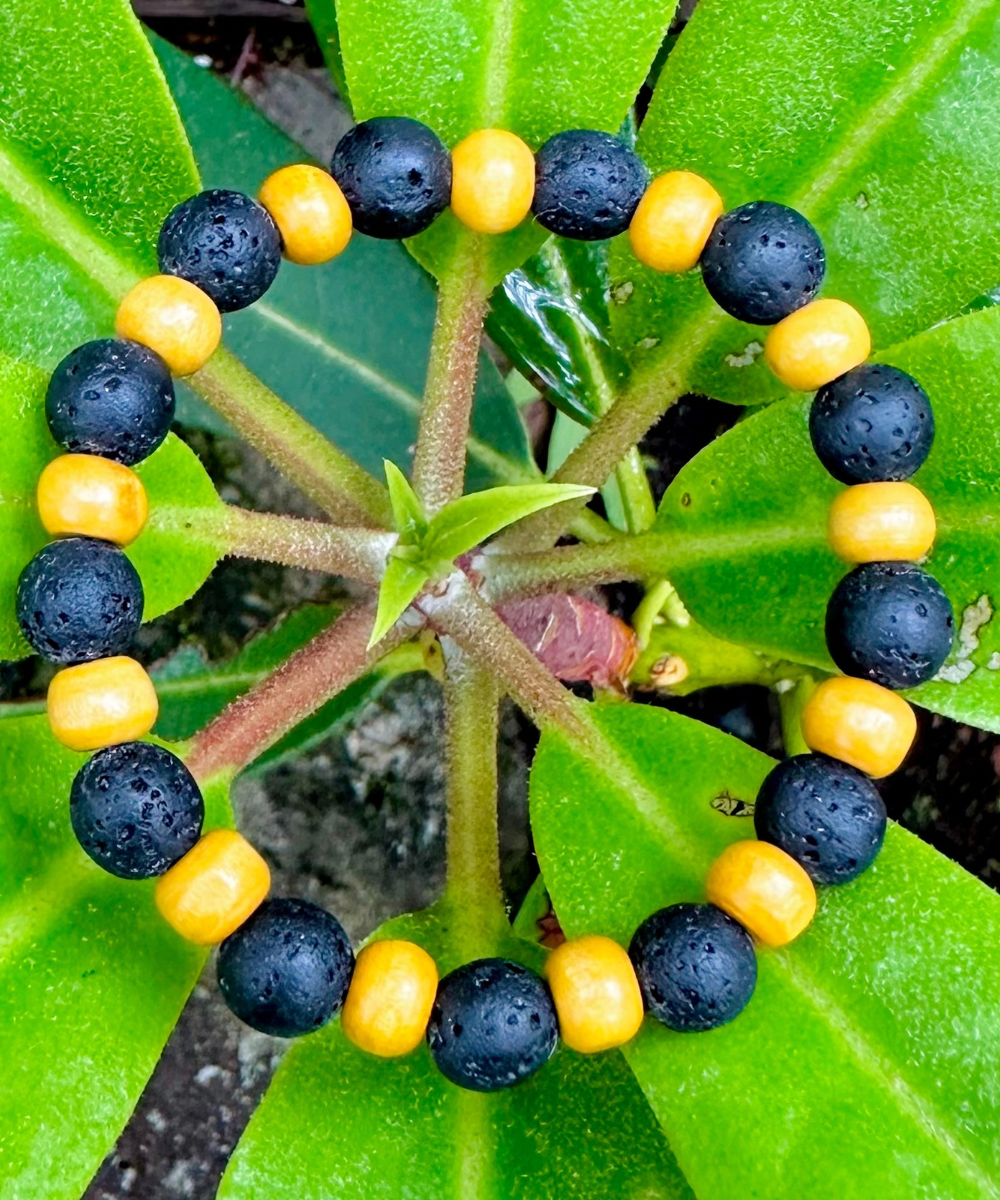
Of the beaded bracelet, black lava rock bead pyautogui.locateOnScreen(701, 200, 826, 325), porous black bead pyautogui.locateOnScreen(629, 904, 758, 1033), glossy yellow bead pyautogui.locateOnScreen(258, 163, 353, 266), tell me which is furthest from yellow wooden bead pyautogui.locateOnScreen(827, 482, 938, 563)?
glossy yellow bead pyautogui.locateOnScreen(258, 163, 353, 266)

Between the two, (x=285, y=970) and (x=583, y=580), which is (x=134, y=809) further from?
(x=583, y=580)

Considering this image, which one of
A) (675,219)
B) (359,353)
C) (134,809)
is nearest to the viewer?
(134,809)

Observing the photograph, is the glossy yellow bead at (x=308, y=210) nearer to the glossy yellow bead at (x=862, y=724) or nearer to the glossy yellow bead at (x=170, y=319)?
the glossy yellow bead at (x=170, y=319)

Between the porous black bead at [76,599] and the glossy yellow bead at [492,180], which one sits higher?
the glossy yellow bead at [492,180]

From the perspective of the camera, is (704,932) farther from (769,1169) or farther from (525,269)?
(525,269)

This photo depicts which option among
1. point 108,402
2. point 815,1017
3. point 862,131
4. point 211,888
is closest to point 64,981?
point 211,888

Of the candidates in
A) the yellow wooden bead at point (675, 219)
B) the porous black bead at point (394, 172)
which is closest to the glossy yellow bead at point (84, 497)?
the porous black bead at point (394, 172)
